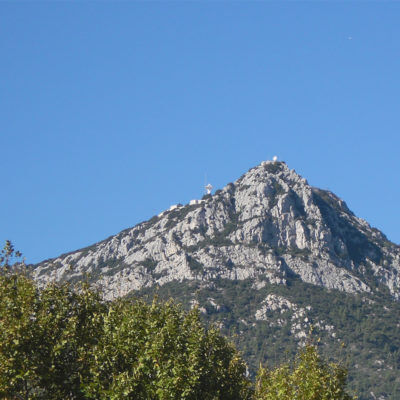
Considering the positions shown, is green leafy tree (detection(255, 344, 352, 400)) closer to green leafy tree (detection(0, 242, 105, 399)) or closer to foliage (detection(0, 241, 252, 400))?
foliage (detection(0, 241, 252, 400))

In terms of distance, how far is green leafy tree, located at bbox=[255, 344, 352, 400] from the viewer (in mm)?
54031

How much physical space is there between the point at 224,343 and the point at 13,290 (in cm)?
2881

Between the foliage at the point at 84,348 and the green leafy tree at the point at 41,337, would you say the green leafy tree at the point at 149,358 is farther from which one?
the green leafy tree at the point at 41,337

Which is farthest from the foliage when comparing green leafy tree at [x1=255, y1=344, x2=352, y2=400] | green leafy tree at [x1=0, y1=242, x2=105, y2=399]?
green leafy tree at [x1=255, y1=344, x2=352, y2=400]

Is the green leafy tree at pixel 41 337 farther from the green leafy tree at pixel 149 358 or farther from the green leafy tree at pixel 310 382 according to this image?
the green leafy tree at pixel 310 382

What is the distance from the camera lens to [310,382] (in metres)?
54.6

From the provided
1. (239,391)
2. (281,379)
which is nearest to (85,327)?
(281,379)

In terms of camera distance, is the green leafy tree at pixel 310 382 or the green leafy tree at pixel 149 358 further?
the green leafy tree at pixel 310 382

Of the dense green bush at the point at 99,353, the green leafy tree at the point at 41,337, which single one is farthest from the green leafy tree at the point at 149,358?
the green leafy tree at the point at 41,337

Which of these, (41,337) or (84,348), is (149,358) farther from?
(41,337)

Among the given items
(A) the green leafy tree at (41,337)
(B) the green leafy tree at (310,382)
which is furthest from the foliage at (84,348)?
(B) the green leafy tree at (310,382)

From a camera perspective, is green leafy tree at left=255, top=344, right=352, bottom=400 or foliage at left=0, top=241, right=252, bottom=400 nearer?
foliage at left=0, top=241, right=252, bottom=400

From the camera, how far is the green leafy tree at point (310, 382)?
5403 cm

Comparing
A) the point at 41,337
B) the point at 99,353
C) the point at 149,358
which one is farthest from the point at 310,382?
the point at 41,337
